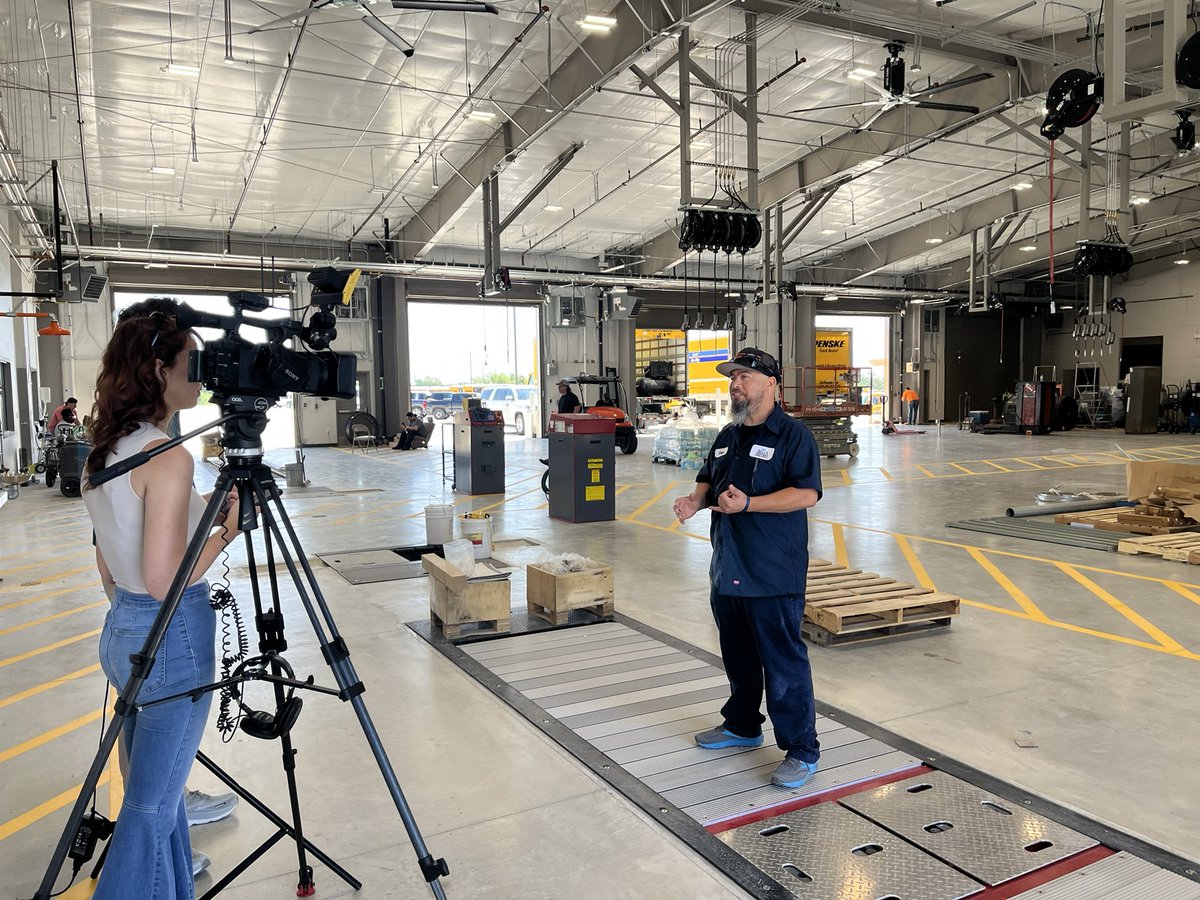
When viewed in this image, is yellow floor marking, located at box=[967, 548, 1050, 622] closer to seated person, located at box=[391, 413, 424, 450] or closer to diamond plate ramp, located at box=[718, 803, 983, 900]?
diamond plate ramp, located at box=[718, 803, 983, 900]

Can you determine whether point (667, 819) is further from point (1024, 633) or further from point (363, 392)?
point (363, 392)

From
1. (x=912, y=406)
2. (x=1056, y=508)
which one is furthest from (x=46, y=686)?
(x=912, y=406)

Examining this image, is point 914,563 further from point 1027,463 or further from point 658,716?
point 1027,463

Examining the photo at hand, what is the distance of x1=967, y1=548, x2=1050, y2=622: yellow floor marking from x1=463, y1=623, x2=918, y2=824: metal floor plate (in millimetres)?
2794

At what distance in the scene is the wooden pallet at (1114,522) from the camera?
359 inches

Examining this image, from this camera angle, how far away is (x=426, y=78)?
44.2 ft

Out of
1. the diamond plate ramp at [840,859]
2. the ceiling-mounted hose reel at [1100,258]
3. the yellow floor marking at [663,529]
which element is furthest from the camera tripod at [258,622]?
the ceiling-mounted hose reel at [1100,258]

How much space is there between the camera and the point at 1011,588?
701cm

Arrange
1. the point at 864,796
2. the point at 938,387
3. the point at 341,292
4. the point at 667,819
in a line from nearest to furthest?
the point at 341,292, the point at 667,819, the point at 864,796, the point at 938,387

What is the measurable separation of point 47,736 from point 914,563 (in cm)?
697

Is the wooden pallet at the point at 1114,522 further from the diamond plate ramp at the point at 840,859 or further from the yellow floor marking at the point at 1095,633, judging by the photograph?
the diamond plate ramp at the point at 840,859

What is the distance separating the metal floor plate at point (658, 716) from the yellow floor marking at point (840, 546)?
3141mm

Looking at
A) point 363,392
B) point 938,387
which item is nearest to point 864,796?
point 363,392

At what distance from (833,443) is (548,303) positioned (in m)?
12.3
